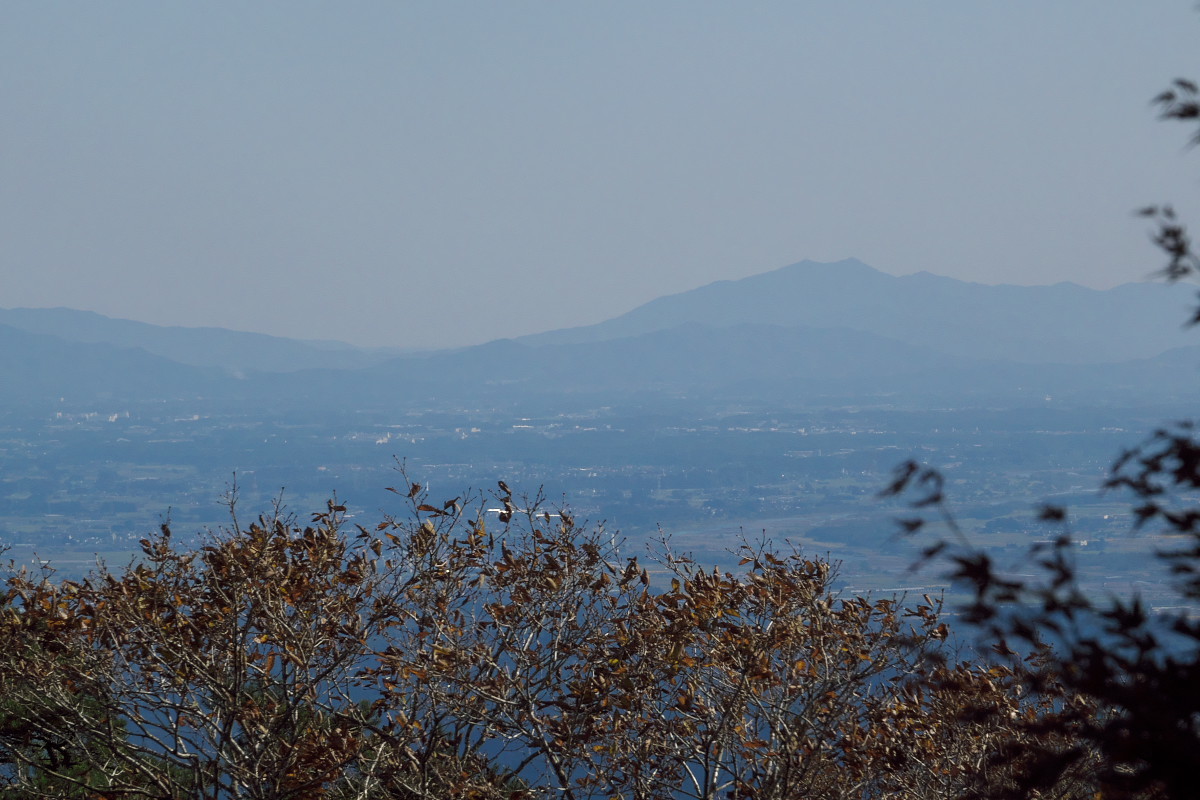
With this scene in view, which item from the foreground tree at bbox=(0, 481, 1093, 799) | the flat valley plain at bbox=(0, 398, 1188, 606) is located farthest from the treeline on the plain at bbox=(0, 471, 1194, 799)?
the flat valley plain at bbox=(0, 398, 1188, 606)

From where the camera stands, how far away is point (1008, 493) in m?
121

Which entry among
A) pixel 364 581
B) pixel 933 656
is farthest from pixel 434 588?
pixel 933 656

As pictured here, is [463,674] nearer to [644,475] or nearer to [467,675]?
[467,675]

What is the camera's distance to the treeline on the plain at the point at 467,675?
562 cm

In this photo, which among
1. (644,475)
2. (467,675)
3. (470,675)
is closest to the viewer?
(467,675)

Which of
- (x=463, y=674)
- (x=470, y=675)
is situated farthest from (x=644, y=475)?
(x=463, y=674)

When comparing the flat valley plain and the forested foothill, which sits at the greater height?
the forested foothill

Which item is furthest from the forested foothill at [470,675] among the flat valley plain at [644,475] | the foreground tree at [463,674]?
the flat valley plain at [644,475]

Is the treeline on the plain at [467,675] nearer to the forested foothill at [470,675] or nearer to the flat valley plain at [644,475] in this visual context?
the forested foothill at [470,675]

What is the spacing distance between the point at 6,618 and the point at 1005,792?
6167 mm

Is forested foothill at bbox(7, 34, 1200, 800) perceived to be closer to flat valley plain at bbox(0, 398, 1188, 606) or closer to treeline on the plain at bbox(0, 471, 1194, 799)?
treeline on the plain at bbox(0, 471, 1194, 799)

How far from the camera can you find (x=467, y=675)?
5.65 metres

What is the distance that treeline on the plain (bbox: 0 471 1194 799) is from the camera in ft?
18.5

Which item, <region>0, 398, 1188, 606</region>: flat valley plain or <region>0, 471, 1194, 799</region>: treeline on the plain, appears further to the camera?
<region>0, 398, 1188, 606</region>: flat valley plain
